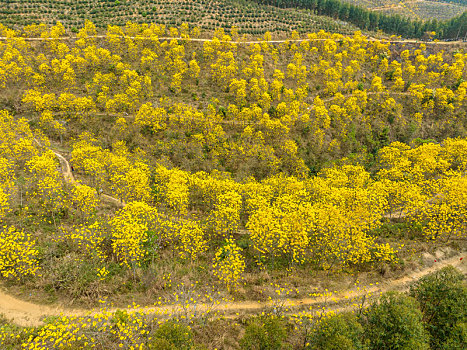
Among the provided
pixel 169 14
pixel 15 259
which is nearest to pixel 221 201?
pixel 15 259

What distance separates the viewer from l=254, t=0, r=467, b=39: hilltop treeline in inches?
5581

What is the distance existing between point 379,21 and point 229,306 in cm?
18531

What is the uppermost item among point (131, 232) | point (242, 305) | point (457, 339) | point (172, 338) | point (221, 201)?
point (131, 232)

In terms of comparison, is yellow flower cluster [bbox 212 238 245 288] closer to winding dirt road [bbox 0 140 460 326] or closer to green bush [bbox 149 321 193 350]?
winding dirt road [bbox 0 140 460 326]

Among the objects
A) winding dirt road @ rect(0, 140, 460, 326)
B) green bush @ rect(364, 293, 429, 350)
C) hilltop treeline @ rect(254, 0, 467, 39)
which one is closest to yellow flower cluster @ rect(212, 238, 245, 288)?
winding dirt road @ rect(0, 140, 460, 326)

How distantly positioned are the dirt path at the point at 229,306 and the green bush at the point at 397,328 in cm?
680

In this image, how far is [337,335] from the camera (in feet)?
66.2

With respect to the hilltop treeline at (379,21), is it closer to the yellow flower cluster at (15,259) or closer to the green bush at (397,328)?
the yellow flower cluster at (15,259)

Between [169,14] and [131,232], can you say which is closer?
[131,232]

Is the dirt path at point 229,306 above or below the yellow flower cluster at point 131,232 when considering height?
below

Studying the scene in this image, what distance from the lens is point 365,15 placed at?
150 metres

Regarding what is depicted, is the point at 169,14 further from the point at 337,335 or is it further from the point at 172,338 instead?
the point at 337,335

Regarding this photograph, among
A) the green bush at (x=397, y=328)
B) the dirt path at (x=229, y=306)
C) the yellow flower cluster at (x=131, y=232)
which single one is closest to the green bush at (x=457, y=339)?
the green bush at (x=397, y=328)

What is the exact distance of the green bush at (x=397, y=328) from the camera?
69.2 feet
